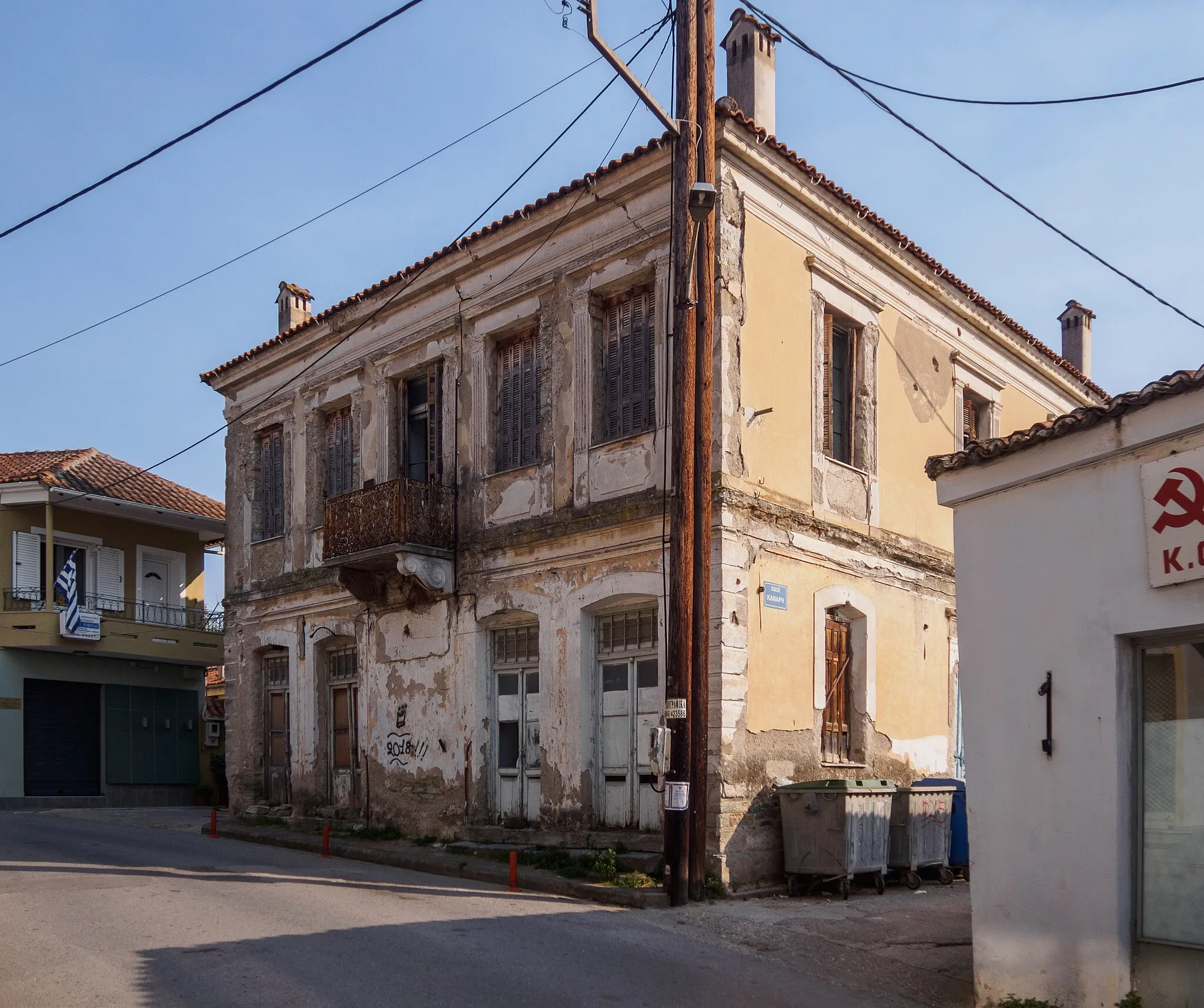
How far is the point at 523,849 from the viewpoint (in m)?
14.2

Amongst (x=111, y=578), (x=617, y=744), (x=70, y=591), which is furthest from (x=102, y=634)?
(x=617, y=744)

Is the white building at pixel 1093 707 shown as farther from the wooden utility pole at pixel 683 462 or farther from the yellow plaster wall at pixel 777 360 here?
the yellow plaster wall at pixel 777 360

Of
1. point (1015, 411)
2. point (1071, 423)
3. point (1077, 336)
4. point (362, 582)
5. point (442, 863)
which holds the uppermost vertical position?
point (1077, 336)

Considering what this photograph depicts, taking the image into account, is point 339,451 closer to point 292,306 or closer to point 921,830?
point 292,306

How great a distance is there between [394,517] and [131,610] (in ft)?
50.7

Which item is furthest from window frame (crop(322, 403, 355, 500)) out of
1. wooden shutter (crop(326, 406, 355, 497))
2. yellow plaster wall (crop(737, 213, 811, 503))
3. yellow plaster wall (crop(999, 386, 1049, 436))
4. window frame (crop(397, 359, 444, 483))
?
yellow plaster wall (crop(999, 386, 1049, 436))

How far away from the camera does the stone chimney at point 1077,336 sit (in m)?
23.5

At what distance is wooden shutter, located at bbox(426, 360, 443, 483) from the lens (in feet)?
55.6

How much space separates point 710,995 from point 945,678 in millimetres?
9539

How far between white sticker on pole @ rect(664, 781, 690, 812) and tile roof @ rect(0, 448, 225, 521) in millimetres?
18794

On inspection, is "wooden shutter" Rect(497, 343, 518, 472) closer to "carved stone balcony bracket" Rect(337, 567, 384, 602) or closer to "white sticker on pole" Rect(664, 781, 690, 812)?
"carved stone balcony bracket" Rect(337, 567, 384, 602)

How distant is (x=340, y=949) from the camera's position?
875 cm

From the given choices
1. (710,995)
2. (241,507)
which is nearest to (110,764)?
(241,507)

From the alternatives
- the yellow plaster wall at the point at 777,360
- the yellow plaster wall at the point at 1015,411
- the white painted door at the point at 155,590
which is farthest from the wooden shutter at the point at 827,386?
the white painted door at the point at 155,590
